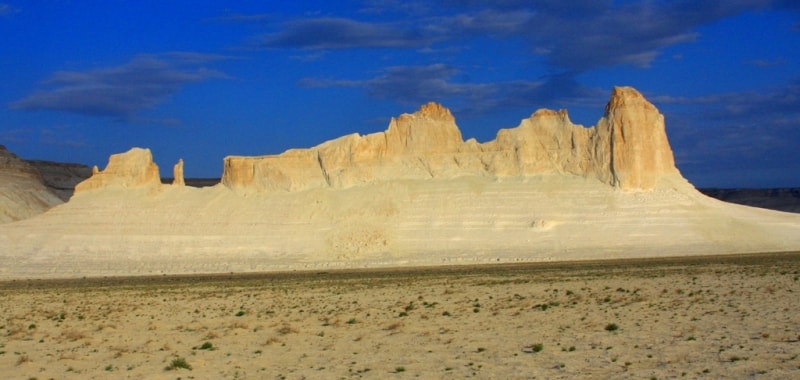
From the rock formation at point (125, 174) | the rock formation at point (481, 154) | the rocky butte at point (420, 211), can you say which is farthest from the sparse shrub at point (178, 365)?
the rock formation at point (125, 174)

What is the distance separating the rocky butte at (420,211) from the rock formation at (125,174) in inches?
12.7

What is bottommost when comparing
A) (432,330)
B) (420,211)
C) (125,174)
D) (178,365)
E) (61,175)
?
(178,365)

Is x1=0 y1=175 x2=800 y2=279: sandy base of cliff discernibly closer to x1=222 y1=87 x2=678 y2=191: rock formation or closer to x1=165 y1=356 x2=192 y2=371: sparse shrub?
x1=222 y1=87 x2=678 y2=191: rock formation

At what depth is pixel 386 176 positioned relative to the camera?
6219 centimetres

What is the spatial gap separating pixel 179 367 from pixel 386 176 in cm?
4737

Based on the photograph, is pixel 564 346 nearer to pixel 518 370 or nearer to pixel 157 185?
pixel 518 370

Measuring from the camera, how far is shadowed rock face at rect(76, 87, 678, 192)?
58469 mm

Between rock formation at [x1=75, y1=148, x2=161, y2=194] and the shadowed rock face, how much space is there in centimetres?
8

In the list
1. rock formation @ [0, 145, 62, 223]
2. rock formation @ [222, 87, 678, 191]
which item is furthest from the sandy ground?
rock formation @ [0, 145, 62, 223]

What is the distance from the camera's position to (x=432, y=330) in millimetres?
19109

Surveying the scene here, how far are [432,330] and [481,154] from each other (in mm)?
43426

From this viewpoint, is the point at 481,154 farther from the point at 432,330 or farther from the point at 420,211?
the point at 432,330

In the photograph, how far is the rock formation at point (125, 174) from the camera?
2623 inches

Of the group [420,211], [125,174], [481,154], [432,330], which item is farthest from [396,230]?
[432,330]
